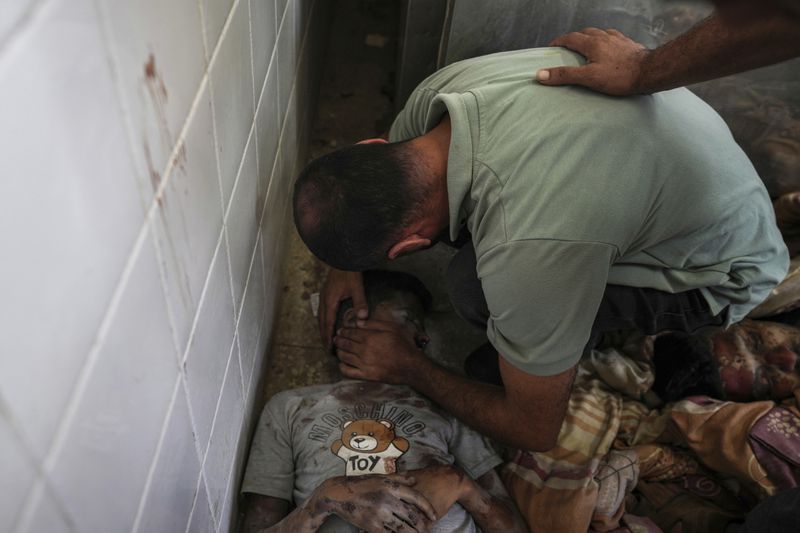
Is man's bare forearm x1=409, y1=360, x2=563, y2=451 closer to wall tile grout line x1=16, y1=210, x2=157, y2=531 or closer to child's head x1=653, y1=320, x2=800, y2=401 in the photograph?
child's head x1=653, y1=320, x2=800, y2=401

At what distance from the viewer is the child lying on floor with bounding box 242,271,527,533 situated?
3.77ft

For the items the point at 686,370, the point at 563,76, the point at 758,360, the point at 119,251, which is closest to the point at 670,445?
the point at 686,370

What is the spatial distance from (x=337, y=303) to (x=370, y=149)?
614mm

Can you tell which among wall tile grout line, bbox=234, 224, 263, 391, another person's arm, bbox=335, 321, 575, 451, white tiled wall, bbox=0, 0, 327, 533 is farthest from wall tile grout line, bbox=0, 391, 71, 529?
another person's arm, bbox=335, 321, 575, 451

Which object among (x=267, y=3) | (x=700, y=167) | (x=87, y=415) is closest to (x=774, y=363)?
(x=700, y=167)

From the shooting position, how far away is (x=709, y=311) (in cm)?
142

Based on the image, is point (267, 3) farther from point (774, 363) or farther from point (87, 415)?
point (774, 363)

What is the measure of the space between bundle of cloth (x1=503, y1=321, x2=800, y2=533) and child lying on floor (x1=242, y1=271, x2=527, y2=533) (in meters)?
0.14

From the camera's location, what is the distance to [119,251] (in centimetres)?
54

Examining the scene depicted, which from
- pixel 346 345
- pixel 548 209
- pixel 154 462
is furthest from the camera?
pixel 346 345

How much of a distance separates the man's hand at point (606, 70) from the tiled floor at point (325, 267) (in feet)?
2.94

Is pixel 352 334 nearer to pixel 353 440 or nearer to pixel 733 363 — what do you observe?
pixel 353 440

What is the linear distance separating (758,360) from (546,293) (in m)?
0.98

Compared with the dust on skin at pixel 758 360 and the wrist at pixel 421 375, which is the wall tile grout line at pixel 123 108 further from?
the dust on skin at pixel 758 360
